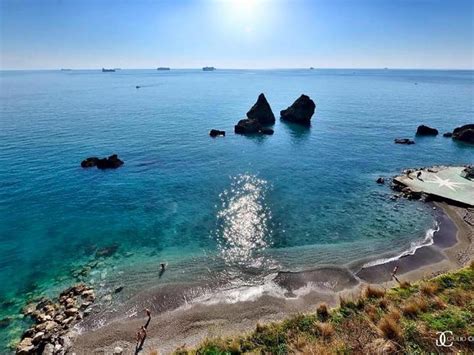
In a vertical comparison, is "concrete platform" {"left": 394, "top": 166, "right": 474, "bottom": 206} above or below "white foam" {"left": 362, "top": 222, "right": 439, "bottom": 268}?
above

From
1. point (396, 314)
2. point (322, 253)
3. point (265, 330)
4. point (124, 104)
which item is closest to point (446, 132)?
point (322, 253)

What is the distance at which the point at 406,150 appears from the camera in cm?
7000

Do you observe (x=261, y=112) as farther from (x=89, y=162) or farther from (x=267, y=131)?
(x=89, y=162)

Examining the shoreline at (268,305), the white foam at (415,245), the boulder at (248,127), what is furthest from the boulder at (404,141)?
the shoreline at (268,305)

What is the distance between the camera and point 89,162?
2253 inches

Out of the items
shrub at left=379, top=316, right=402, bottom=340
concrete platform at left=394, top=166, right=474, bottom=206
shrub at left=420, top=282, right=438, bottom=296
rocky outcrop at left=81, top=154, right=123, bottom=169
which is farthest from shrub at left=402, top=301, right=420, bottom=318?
rocky outcrop at left=81, top=154, right=123, bottom=169

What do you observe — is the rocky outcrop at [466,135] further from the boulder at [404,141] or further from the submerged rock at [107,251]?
the submerged rock at [107,251]

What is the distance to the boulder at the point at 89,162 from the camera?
186 ft

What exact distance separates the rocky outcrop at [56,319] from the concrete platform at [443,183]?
4984cm

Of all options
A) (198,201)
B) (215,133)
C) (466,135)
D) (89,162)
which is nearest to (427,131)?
(466,135)

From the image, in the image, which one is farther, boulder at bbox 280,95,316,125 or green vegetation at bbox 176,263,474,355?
boulder at bbox 280,95,316,125

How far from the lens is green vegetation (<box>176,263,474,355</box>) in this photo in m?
17.0

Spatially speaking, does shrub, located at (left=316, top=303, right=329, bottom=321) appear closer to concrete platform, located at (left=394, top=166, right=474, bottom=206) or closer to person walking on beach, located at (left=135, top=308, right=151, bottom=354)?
person walking on beach, located at (left=135, top=308, right=151, bottom=354)

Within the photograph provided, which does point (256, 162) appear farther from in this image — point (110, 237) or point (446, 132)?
point (446, 132)
